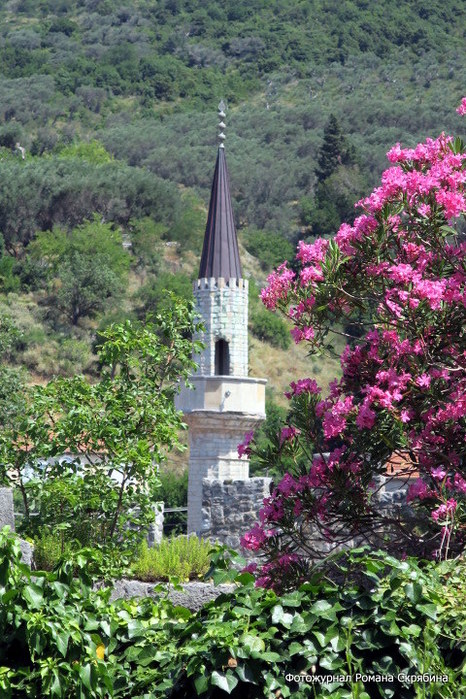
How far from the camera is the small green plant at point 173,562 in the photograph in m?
11.5

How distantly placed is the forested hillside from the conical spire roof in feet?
Answer: 26.8

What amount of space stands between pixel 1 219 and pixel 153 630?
60552 millimetres

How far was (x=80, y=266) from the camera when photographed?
60.2 metres

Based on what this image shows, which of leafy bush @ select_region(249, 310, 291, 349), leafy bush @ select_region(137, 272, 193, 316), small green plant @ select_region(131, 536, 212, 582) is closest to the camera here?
small green plant @ select_region(131, 536, 212, 582)

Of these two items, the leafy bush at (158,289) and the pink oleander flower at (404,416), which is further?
the leafy bush at (158,289)

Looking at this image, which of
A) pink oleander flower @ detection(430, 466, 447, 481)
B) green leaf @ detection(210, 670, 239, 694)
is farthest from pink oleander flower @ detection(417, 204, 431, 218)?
green leaf @ detection(210, 670, 239, 694)

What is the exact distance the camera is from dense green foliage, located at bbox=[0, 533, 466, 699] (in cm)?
617

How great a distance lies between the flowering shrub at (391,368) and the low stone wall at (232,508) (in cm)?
668

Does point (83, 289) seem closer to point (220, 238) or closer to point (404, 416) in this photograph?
point (220, 238)

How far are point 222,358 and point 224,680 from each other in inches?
964

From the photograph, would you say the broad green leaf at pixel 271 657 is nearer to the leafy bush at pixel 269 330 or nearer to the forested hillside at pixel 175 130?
the forested hillside at pixel 175 130

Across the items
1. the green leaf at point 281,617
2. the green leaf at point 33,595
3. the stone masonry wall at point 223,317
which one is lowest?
the green leaf at point 281,617

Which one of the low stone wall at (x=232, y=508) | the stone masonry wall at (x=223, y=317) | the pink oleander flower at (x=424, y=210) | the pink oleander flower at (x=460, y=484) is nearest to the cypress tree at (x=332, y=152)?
the stone masonry wall at (x=223, y=317)

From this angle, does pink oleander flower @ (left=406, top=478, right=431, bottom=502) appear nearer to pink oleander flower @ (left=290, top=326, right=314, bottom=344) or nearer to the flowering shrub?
the flowering shrub
